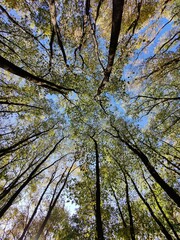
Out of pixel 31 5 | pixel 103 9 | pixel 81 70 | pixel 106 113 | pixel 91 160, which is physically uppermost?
pixel 106 113

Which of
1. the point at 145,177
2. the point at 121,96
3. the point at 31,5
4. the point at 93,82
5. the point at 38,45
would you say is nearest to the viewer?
the point at 31,5

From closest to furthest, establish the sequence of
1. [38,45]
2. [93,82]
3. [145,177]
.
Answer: [38,45]
[93,82]
[145,177]

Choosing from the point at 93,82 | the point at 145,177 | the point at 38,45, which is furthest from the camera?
the point at 145,177

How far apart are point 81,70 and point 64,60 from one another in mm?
1687

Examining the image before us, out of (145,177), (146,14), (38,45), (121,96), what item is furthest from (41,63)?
(145,177)

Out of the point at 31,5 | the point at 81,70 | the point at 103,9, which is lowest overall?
the point at 31,5

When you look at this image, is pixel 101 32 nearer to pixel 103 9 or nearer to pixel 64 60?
pixel 103 9

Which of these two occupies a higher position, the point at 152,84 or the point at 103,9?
the point at 152,84

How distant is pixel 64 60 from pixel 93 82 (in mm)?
2893

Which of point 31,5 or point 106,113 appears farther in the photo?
point 106,113

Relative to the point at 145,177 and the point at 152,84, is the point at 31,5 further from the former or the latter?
the point at 145,177

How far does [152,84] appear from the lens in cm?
1062

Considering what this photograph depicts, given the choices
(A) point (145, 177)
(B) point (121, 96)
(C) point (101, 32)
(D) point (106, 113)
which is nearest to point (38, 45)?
(C) point (101, 32)

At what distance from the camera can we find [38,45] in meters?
8.88
